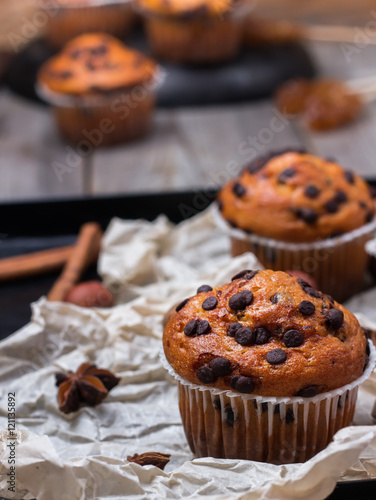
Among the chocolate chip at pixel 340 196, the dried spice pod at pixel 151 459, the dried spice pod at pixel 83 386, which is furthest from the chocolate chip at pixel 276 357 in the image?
the chocolate chip at pixel 340 196

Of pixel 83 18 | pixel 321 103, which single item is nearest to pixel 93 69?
pixel 83 18

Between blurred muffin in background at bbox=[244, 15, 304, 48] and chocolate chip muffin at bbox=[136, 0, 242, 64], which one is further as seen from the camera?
blurred muffin in background at bbox=[244, 15, 304, 48]

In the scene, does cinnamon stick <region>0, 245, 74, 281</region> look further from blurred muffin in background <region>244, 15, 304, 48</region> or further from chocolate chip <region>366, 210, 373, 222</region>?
blurred muffin in background <region>244, 15, 304, 48</region>

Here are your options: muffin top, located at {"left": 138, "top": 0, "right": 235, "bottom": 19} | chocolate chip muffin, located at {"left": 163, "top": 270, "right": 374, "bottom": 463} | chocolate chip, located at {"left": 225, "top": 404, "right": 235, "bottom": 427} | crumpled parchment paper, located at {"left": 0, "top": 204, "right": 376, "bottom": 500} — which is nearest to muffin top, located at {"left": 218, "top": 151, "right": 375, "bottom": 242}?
crumpled parchment paper, located at {"left": 0, "top": 204, "right": 376, "bottom": 500}

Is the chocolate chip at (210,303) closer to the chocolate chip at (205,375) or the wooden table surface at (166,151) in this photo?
the chocolate chip at (205,375)

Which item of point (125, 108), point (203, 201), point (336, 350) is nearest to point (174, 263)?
point (203, 201)

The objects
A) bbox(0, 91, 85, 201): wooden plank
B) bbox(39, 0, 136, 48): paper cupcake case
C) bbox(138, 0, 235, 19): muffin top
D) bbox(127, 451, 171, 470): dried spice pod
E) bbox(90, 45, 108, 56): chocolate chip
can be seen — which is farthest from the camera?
bbox(39, 0, 136, 48): paper cupcake case
